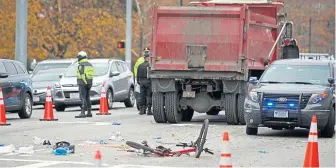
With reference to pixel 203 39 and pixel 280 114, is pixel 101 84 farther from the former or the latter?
pixel 280 114

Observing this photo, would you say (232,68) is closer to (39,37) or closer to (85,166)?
(85,166)

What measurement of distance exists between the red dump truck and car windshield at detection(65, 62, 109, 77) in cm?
852

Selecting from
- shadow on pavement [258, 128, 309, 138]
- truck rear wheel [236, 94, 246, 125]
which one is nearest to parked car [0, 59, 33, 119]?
truck rear wheel [236, 94, 246, 125]

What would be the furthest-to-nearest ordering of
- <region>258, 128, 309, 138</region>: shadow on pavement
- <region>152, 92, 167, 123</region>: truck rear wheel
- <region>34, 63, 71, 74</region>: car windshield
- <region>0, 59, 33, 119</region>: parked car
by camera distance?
<region>34, 63, 71, 74</region>: car windshield
<region>0, 59, 33, 119</region>: parked car
<region>152, 92, 167, 123</region>: truck rear wheel
<region>258, 128, 309, 138</region>: shadow on pavement

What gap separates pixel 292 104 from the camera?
18625 millimetres

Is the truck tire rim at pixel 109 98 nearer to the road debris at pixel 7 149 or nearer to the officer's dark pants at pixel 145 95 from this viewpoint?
the officer's dark pants at pixel 145 95

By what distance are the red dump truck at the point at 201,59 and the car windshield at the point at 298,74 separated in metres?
1.51

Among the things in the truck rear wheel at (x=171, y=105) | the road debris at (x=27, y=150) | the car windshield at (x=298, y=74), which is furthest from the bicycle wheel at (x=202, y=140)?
the truck rear wheel at (x=171, y=105)

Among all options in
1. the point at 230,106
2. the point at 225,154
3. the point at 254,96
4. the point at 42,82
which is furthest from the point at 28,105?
the point at 225,154

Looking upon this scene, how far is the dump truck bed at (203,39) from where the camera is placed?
851 inches

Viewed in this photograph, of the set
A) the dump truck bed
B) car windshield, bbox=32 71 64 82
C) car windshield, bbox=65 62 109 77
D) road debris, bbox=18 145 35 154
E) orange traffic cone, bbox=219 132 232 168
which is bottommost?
car windshield, bbox=32 71 64 82

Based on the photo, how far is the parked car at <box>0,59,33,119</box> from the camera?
77.2 ft

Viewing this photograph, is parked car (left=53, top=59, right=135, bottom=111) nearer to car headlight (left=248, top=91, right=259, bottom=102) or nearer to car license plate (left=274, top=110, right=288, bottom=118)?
car headlight (left=248, top=91, right=259, bottom=102)

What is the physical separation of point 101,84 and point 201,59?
8.81 m
